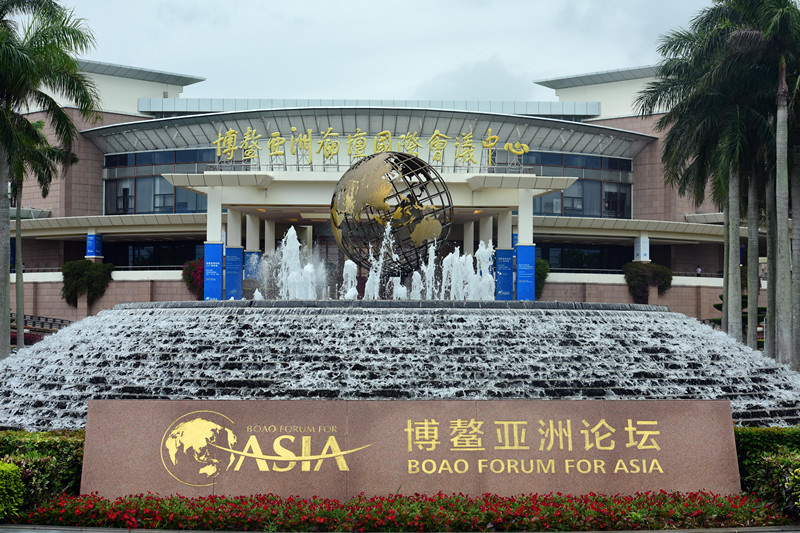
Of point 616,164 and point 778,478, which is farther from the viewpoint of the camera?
point 616,164

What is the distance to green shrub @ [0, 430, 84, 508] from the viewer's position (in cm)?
815

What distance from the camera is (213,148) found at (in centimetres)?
3881

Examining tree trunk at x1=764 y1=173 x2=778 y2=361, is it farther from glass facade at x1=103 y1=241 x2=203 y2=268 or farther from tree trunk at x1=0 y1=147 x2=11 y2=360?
glass facade at x1=103 y1=241 x2=203 y2=268

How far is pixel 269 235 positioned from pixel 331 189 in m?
6.75

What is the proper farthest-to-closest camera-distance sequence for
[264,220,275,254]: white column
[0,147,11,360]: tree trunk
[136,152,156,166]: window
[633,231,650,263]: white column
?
1. [136,152,156,166]: window
2. [633,231,650,263]: white column
3. [264,220,275,254]: white column
4. [0,147,11,360]: tree trunk

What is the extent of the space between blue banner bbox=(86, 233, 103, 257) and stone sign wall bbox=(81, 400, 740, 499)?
1134 inches

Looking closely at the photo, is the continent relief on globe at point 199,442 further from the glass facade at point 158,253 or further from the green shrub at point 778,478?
the glass facade at point 158,253

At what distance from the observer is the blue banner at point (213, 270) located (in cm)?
2827

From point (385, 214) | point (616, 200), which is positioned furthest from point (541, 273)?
point (385, 214)

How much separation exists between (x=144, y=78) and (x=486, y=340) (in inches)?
1437

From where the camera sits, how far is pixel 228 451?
8.27 metres

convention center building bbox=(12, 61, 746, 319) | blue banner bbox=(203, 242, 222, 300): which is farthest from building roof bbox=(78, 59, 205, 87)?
blue banner bbox=(203, 242, 222, 300)

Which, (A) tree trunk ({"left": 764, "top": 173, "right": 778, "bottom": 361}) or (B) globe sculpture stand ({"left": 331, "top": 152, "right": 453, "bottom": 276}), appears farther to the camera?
(A) tree trunk ({"left": 764, "top": 173, "right": 778, "bottom": 361})

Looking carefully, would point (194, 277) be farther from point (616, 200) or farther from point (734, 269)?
point (616, 200)
